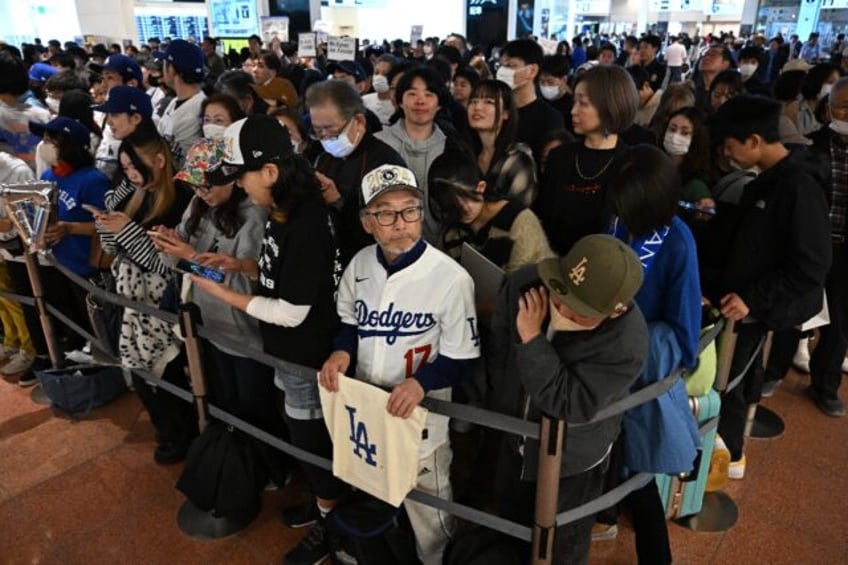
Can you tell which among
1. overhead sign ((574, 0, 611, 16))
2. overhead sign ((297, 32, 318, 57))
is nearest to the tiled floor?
overhead sign ((297, 32, 318, 57))

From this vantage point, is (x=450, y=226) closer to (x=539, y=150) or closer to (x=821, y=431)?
(x=539, y=150)

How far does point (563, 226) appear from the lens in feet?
10.5

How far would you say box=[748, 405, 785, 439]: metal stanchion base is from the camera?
3.73 m

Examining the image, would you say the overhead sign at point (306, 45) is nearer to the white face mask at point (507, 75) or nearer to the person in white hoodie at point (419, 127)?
the white face mask at point (507, 75)

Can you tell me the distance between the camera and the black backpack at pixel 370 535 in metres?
2.55

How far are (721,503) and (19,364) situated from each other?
4.89m

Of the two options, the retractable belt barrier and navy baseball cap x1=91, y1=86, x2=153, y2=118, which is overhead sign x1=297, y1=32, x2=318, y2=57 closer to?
navy baseball cap x1=91, y1=86, x2=153, y2=118

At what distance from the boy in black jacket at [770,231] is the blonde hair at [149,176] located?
9.09ft

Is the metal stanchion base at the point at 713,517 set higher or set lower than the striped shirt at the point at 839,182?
lower

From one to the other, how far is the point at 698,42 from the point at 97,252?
20442 mm

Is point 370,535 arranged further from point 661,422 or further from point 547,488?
point 661,422

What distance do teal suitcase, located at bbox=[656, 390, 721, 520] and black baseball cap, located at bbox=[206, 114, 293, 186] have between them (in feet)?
6.97

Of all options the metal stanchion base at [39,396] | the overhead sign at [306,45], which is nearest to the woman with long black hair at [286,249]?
the metal stanchion base at [39,396]

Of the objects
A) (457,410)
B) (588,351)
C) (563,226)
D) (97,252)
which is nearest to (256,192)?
(457,410)
